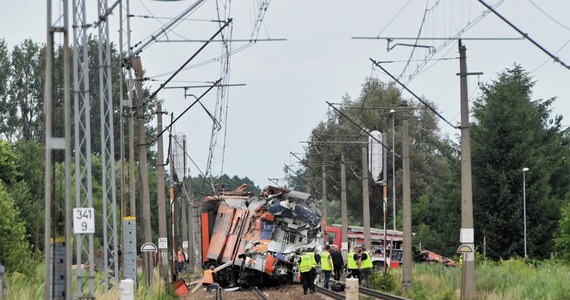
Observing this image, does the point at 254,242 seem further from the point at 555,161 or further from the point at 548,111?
the point at 548,111

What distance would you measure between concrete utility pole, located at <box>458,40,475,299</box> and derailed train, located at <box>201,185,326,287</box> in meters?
9.19

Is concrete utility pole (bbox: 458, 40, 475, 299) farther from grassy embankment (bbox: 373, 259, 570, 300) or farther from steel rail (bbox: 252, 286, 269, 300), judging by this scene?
steel rail (bbox: 252, 286, 269, 300)

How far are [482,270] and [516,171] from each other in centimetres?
3053

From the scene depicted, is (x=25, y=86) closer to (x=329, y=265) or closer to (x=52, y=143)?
(x=329, y=265)

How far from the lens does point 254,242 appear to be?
114 feet

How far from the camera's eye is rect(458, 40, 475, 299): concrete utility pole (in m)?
26.1

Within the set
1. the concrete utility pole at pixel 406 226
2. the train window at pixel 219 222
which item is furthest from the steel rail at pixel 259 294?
the concrete utility pole at pixel 406 226

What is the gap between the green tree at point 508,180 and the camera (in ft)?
208

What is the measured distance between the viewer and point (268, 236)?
34.6 metres

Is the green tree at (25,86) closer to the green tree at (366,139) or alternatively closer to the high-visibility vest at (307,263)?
the green tree at (366,139)

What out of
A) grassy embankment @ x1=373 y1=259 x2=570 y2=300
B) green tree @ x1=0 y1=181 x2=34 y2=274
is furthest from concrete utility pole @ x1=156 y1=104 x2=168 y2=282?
grassy embankment @ x1=373 y1=259 x2=570 y2=300

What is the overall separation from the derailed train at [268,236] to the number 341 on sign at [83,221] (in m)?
14.8

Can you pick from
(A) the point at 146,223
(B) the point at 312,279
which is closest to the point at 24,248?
(A) the point at 146,223

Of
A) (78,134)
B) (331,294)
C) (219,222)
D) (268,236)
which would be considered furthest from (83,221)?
(219,222)
